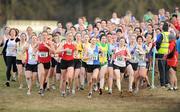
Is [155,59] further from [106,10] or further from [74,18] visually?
[74,18]

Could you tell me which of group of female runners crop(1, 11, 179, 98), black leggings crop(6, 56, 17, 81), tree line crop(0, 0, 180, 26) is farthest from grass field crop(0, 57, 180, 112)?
tree line crop(0, 0, 180, 26)

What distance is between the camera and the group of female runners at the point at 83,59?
67.8ft

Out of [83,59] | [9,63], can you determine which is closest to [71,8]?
→ [9,63]

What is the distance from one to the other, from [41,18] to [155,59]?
38303 millimetres

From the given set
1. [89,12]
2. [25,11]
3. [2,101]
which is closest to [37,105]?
[2,101]

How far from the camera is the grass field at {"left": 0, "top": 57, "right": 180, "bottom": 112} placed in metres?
18.4

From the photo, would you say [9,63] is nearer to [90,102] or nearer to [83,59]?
[83,59]

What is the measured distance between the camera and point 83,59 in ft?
69.7

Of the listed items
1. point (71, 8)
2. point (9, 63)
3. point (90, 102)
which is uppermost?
point (71, 8)

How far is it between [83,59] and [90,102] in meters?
A: 2.04

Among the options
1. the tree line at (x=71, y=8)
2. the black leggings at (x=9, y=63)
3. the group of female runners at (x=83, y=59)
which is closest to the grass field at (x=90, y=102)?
the group of female runners at (x=83, y=59)

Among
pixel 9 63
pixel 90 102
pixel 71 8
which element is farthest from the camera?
pixel 71 8

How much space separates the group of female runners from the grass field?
15.2 inches

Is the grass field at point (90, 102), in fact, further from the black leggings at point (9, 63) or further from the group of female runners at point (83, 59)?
the black leggings at point (9, 63)
